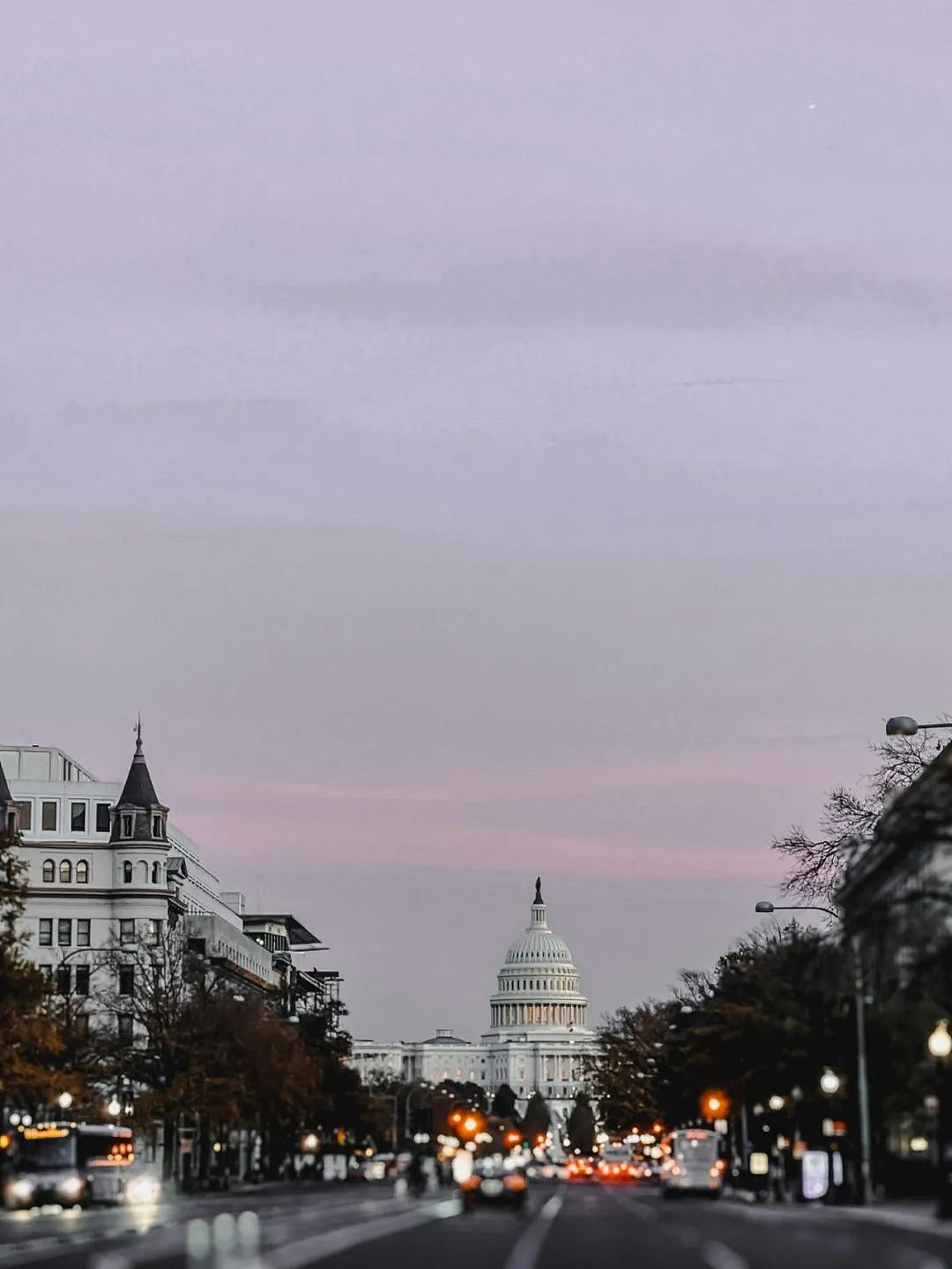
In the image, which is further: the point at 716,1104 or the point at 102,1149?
the point at 716,1104

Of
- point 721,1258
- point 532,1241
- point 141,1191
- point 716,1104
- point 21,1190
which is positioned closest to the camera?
point 721,1258

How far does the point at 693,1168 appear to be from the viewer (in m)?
90.1

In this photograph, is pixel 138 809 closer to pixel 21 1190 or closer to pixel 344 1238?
pixel 21 1190

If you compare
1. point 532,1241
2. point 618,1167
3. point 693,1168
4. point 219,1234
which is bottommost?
point 532,1241

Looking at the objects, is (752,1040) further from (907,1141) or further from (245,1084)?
(245,1084)

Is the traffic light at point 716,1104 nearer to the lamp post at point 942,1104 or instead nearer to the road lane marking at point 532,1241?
the road lane marking at point 532,1241

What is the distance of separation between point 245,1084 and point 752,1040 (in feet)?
106

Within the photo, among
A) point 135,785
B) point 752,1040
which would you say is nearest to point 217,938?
point 135,785

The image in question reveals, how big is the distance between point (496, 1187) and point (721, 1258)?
97.1 ft

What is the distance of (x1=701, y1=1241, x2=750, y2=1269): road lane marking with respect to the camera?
38000mm

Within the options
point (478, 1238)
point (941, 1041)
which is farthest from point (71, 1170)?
point (478, 1238)

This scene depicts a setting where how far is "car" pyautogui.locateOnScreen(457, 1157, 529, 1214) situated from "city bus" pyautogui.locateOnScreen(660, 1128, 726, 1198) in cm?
2051

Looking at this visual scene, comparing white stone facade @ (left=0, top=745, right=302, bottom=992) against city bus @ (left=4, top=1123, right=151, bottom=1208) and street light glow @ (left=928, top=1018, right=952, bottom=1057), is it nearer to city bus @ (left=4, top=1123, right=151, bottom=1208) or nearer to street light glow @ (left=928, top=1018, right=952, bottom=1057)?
city bus @ (left=4, top=1123, right=151, bottom=1208)

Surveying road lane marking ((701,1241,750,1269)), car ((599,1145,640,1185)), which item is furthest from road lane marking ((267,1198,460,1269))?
car ((599,1145,640,1185))
